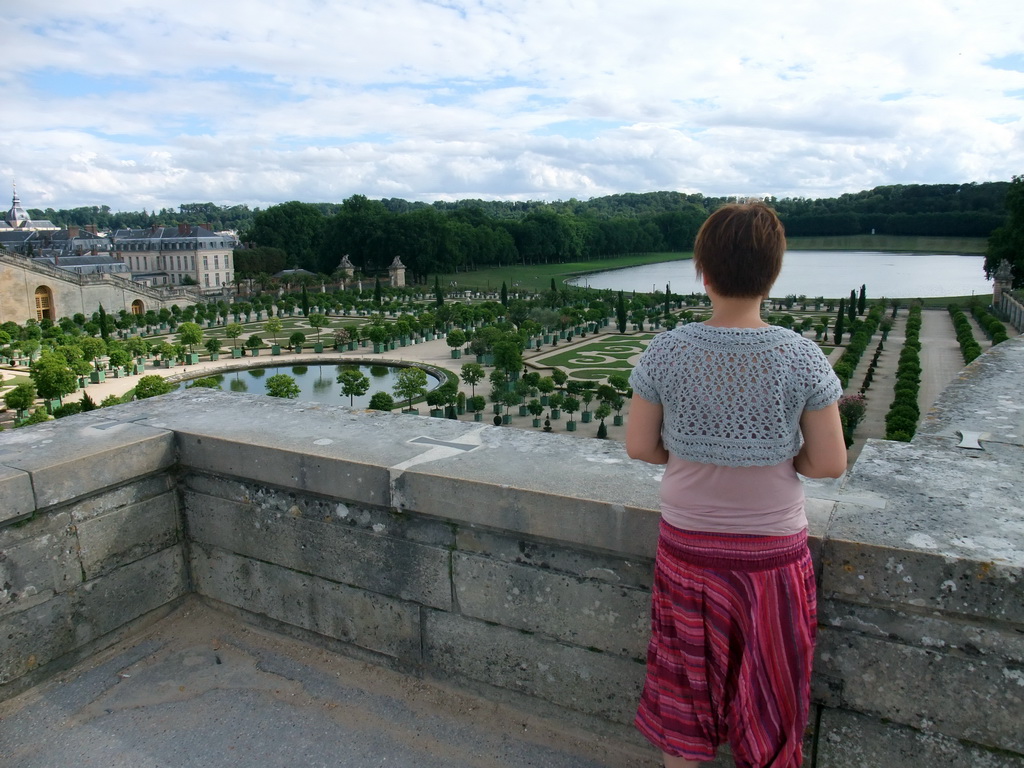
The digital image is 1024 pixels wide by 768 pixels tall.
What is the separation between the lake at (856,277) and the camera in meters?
73.7

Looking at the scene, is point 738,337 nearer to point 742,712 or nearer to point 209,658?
point 742,712

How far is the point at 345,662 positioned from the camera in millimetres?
3178

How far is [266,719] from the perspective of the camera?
9.31 ft

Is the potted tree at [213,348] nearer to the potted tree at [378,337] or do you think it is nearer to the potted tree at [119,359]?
the potted tree at [119,359]

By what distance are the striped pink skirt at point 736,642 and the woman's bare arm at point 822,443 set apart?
19cm

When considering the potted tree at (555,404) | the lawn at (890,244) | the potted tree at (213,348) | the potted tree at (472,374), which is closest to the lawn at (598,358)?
the potted tree at (472,374)

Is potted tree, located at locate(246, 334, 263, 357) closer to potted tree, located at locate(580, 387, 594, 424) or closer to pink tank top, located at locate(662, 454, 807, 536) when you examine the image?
potted tree, located at locate(580, 387, 594, 424)

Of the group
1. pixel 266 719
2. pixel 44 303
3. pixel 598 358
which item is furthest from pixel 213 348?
pixel 266 719

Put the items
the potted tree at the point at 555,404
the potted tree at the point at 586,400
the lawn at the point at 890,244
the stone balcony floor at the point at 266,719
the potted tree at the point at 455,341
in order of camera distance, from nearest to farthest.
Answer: the stone balcony floor at the point at 266,719, the potted tree at the point at 555,404, the potted tree at the point at 586,400, the potted tree at the point at 455,341, the lawn at the point at 890,244

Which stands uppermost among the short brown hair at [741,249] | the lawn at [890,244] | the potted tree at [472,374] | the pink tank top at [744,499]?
the short brown hair at [741,249]

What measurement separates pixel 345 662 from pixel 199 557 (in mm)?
916

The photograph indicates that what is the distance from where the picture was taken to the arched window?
4984cm

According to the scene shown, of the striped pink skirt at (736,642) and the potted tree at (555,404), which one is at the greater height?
the striped pink skirt at (736,642)

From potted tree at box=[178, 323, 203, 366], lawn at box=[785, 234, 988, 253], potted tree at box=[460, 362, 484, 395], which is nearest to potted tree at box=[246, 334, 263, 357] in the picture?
potted tree at box=[178, 323, 203, 366]
